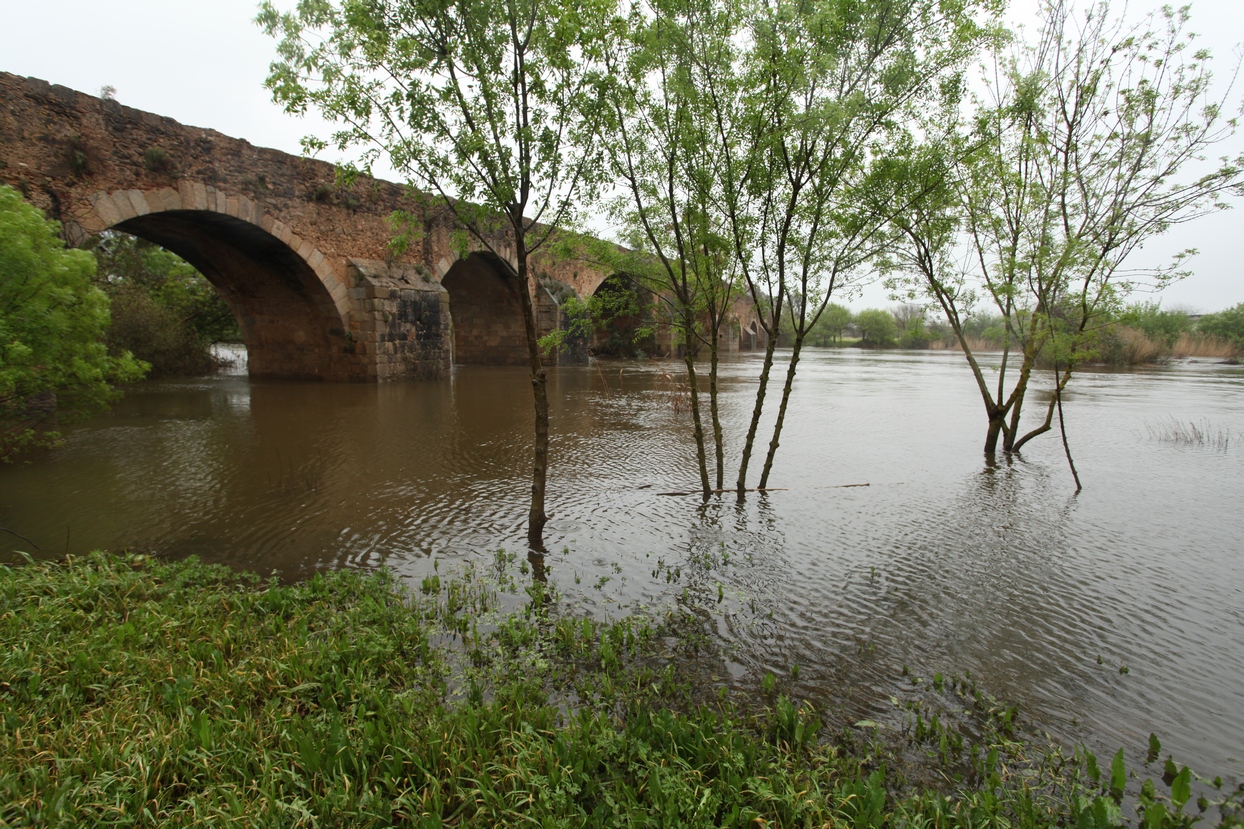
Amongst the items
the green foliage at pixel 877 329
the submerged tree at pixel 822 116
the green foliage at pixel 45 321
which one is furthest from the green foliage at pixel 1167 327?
the green foliage at pixel 45 321

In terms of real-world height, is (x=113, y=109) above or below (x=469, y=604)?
above

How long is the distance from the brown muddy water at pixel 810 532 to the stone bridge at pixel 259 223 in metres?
3.51

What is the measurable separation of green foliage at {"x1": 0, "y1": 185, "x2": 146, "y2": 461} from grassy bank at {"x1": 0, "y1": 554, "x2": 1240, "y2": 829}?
2156mm

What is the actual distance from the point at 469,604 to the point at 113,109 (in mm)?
11043

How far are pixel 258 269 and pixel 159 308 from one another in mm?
2575

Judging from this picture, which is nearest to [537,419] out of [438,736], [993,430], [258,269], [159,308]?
[438,736]

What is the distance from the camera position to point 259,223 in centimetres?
1262

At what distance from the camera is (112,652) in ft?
9.05

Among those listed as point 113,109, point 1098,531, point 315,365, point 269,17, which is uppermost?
point 113,109

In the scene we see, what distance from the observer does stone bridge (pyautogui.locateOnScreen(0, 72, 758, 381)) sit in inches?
373

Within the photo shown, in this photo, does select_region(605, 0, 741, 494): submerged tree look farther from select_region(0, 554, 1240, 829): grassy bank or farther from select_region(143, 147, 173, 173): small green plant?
select_region(143, 147, 173, 173): small green plant

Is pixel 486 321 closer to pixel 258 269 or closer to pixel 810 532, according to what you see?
pixel 258 269

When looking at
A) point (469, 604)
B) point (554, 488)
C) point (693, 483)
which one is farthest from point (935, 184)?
A: point (469, 604)

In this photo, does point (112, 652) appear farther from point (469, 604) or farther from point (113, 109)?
point (113, 109)
